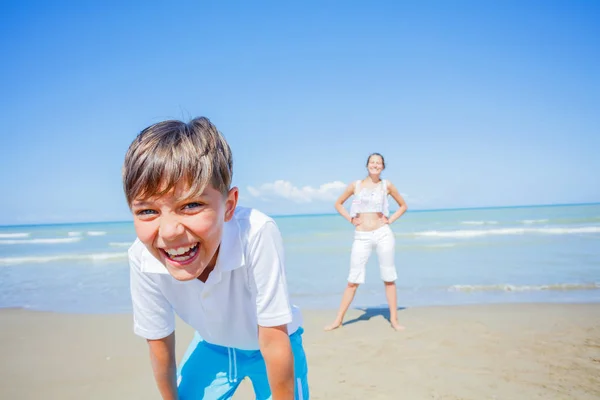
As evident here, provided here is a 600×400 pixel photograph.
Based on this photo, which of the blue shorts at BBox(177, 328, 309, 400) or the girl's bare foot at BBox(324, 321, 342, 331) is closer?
the blue shorts at BBox(177, 328, 309, 400)

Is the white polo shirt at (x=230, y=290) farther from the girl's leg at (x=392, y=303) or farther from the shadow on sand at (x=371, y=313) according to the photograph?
the shadow on sand at (x=371, y=313)

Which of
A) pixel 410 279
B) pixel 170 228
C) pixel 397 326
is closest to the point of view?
pixel 170 228

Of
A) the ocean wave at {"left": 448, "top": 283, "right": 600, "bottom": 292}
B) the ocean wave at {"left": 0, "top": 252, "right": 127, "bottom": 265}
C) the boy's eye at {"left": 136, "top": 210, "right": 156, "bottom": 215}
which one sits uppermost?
the boy's eye at {"left": 136, "top": 210, "right": 156, "bottom": 215}

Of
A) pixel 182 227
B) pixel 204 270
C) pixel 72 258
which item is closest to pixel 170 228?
pixel 182 227

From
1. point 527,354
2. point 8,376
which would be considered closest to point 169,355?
point 8,376

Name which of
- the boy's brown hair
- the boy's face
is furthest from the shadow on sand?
the boy's brown hair

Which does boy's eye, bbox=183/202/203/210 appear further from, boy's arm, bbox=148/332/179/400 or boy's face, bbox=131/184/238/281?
boy's arm, bbox=148/332/179/400

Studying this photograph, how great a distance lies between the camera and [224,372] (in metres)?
2.04

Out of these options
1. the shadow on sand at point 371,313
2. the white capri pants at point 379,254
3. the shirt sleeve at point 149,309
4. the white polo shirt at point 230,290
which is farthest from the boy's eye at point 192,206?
the shadow on sand at point 371,313

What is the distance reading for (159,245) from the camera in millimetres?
1475

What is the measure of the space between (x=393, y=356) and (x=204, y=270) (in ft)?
10.3

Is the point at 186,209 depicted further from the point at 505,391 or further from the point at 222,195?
the point at 505,391

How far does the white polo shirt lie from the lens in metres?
1.63

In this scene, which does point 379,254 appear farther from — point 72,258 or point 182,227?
point 72,258
